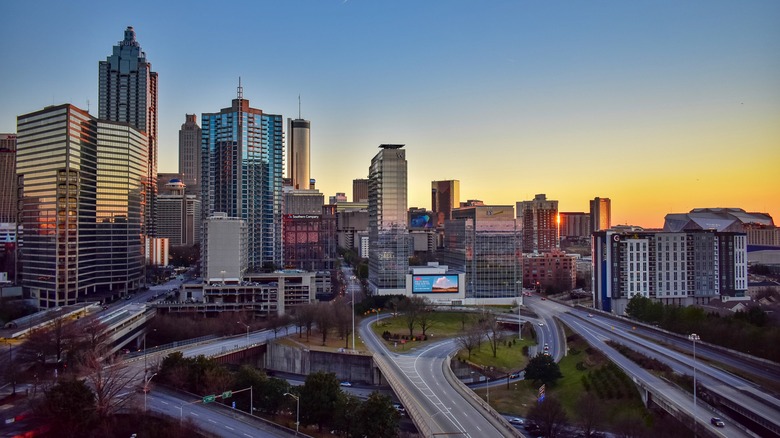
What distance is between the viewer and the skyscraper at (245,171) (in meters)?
98.6

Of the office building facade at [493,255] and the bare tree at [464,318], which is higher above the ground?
the office building facade at [493,255]

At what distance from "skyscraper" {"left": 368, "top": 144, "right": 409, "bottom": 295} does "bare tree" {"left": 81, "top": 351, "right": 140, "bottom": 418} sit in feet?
136

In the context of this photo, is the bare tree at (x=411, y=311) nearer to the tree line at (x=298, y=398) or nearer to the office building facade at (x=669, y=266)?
the tree line at (x=298, y=398)

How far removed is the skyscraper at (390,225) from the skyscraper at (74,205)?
1444 inches

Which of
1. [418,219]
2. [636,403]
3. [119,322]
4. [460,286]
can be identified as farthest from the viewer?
[418,219]

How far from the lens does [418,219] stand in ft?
461

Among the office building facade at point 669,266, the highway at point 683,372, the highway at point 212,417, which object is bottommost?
the highway at point 212,417

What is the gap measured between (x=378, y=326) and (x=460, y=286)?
17.4m

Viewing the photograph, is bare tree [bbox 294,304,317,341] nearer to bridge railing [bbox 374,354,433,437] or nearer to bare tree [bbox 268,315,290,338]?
bare tree [bbox 268,315,290,338]

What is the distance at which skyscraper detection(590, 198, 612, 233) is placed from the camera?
7072 inches

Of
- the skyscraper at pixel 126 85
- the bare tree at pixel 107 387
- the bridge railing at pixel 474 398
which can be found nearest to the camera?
the bridge railing at pixel 474 398

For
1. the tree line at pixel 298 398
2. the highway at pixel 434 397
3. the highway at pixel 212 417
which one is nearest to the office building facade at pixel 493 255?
the highway at pixel 434 397

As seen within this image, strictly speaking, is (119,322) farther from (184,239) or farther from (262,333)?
(184,239)

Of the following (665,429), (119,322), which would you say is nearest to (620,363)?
(665,429)
